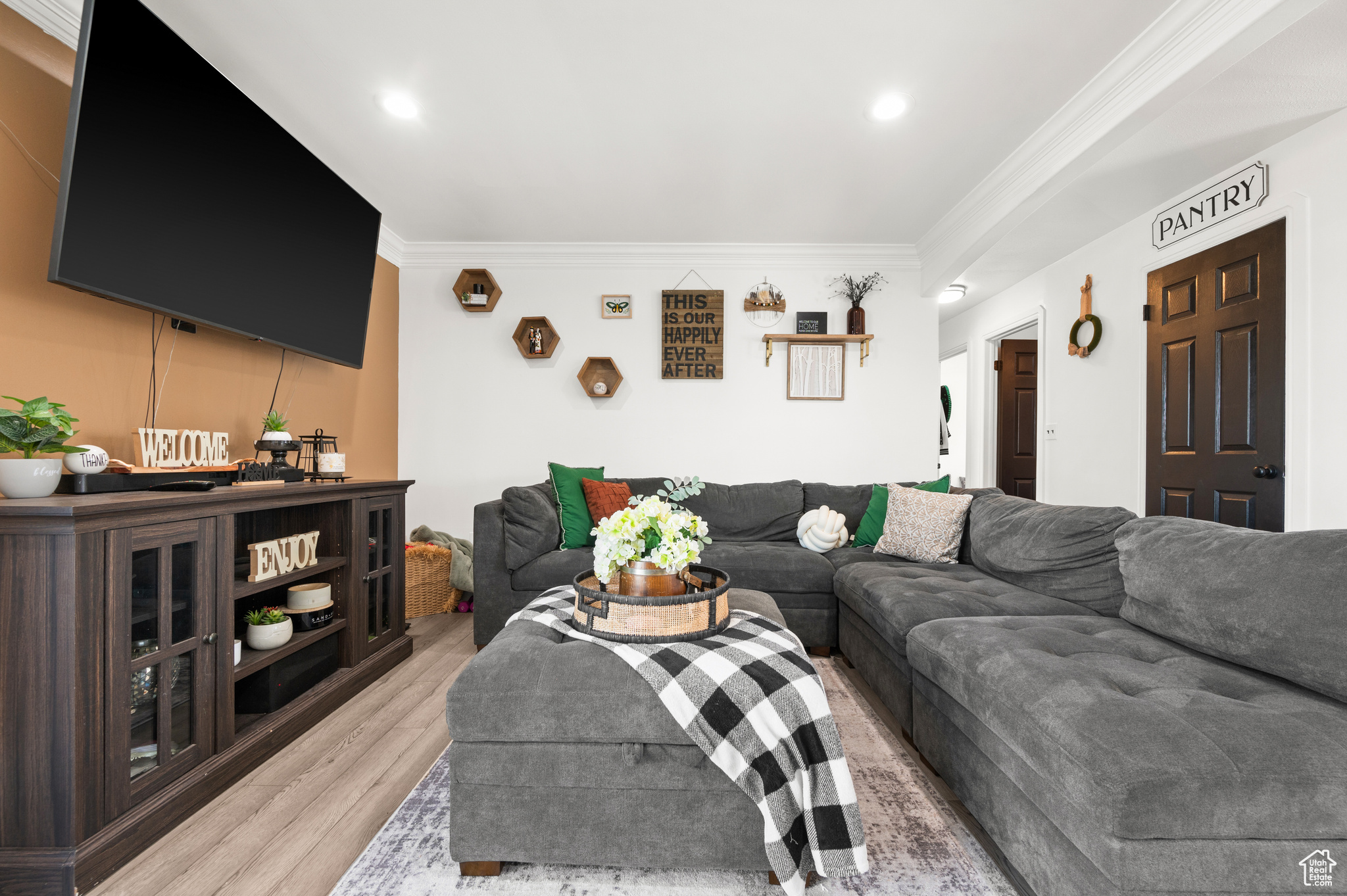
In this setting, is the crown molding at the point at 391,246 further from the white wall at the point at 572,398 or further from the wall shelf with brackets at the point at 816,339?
the wall shelf with brackets at the point at 816,339

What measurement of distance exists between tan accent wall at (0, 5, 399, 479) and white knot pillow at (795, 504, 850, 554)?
289cm

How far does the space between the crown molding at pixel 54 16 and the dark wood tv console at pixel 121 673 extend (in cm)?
153

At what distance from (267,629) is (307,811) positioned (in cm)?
68

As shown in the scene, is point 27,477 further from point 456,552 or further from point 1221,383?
point 1221,383

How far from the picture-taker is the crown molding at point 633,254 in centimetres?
417

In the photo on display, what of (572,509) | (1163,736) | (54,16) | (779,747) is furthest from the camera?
(572,509)

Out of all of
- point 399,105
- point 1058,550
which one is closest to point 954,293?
point 1058,550

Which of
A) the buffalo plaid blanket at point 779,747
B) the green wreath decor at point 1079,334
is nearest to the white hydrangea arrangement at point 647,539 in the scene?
the buffalo plaid blanket at point 779,747

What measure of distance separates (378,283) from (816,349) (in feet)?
10.00

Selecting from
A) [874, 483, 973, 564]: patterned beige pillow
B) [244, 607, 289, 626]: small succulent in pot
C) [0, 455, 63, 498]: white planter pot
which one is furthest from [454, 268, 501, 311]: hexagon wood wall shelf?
[874, 483, 973, 564]: patterned beige pillow

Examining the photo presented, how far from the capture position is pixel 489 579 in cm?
300

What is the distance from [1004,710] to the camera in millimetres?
1317

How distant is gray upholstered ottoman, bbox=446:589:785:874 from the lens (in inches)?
52.9

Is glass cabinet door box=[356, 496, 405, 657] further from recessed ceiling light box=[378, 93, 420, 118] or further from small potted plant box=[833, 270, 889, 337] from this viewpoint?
small potted plant box=[833, 270, 889, 337]
